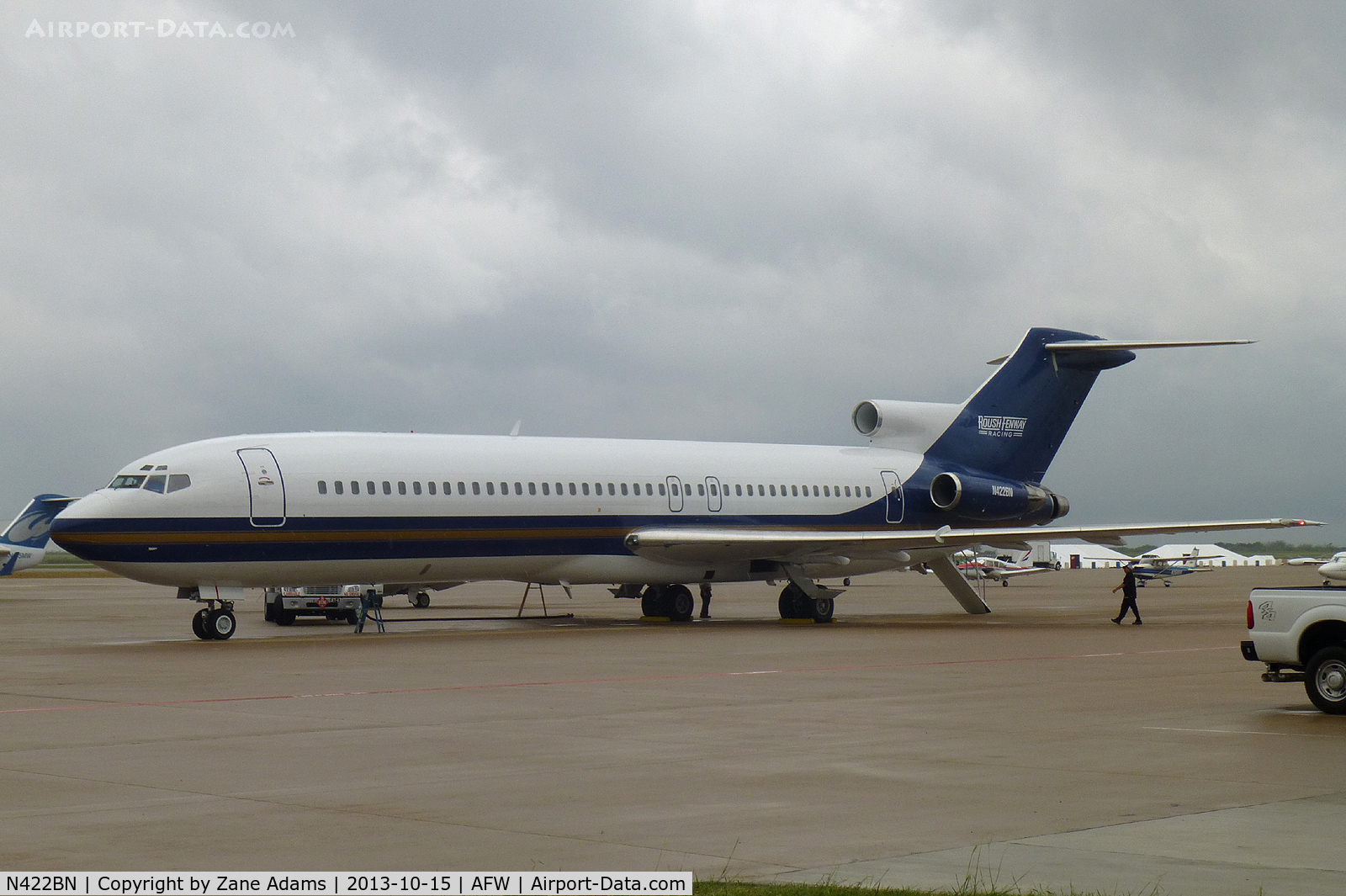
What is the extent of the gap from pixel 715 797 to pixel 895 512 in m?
27.9

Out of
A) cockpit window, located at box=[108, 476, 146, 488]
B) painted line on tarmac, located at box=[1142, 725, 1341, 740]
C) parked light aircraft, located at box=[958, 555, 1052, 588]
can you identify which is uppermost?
cockpit window, located at box=[108, 476, 146, 488]

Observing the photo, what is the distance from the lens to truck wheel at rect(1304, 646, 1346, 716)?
1463 centimetres

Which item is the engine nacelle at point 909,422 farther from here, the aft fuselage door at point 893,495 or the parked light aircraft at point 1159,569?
the parked light aircraft at point 1159,569

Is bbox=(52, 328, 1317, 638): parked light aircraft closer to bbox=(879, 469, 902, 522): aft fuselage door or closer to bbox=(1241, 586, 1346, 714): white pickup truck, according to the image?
bbox=(879, 469, 902, 522): aft fuselage door

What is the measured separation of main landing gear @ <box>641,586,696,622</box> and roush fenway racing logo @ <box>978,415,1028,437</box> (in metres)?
9.63

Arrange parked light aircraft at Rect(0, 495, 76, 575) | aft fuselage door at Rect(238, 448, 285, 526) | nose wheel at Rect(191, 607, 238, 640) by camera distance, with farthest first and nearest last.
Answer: parked light aircraft at Rect(0, 495, 76, 575)
aft fuselage door at Rect(238, 448, 285, 526)
nose wheel at Rect(191, 607, 238, 640)

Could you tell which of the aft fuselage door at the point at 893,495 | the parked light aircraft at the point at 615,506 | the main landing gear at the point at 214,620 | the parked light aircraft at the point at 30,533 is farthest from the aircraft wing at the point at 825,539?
the parked light aircraft at the point at 30,533

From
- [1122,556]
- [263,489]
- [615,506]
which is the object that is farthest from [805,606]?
[1122,556]

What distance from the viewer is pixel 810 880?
293 inches

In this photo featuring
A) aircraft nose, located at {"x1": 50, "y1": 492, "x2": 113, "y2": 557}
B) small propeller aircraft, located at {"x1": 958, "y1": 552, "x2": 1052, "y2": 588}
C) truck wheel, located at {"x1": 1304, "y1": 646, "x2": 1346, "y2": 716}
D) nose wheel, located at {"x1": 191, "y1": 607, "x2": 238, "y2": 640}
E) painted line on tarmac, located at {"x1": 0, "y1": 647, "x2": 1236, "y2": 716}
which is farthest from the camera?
small propeller aircraft, located at {"x1": 958, "y1": 552, "x2": 1052, "y2": 588}

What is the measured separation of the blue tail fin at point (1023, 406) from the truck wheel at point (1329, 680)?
78.0 ft

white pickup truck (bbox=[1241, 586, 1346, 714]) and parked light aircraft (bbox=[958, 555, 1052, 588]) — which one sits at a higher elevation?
parked light aircraft (bbox=[958, 555, 1052, 588])

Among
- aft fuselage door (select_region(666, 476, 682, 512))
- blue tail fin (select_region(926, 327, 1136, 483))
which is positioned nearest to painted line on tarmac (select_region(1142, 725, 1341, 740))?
aft fuselage door (select_region(666, 476, 682, 512))

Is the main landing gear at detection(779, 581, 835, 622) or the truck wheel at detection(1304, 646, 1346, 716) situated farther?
the main landing gear at detection(779, 581, 835, 622)
